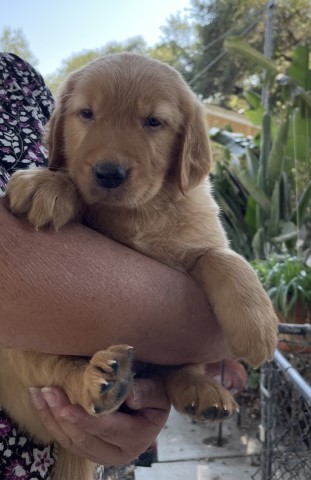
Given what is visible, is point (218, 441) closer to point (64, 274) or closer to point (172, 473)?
point (172, 473)

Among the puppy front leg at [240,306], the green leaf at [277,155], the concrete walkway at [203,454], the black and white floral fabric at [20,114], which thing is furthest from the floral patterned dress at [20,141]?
the green leaf at [277,155]

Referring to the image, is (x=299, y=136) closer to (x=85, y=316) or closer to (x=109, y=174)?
(x=109, y=174)

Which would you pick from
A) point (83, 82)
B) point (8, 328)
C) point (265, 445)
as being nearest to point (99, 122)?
point (83, 82)

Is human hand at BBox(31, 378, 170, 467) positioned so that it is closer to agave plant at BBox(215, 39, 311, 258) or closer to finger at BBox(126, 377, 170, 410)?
finger at BBox(126, 377, 170, 410)

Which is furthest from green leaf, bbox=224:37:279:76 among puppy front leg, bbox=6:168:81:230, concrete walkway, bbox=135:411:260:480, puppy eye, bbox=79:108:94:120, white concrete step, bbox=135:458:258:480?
puppy front leg, bbox=6:168:81:230

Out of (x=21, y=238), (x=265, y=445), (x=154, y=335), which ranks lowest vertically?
(x=265, y=445)

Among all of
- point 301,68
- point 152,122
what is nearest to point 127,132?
point 152,122

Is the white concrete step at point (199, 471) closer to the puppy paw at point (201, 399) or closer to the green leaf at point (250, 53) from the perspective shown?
the puppy paw at point (201, 399)
